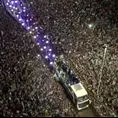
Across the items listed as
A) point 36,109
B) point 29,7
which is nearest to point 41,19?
point 29,7

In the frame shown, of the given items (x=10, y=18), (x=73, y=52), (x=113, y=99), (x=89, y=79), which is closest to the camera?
(x=113, y=99)

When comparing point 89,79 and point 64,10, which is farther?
point 64,10

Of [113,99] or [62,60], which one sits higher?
[62,60]

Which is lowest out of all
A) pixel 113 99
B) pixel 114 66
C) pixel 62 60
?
pixel 113 99

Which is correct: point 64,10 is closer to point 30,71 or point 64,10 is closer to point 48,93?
point 30,71

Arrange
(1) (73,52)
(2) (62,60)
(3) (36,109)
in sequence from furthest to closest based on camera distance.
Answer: (1) (73,52)
(2) (62,60)
(3) (36,109)

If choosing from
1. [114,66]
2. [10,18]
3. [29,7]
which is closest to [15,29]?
[10,18]

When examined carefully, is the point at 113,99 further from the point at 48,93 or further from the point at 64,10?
the point at 64,10

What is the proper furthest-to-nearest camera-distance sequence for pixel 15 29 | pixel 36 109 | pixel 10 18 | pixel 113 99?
pixel 10 18
pixel 15 29
pixel 113 99
pixel 36 109

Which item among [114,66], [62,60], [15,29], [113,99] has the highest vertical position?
[15,29]
